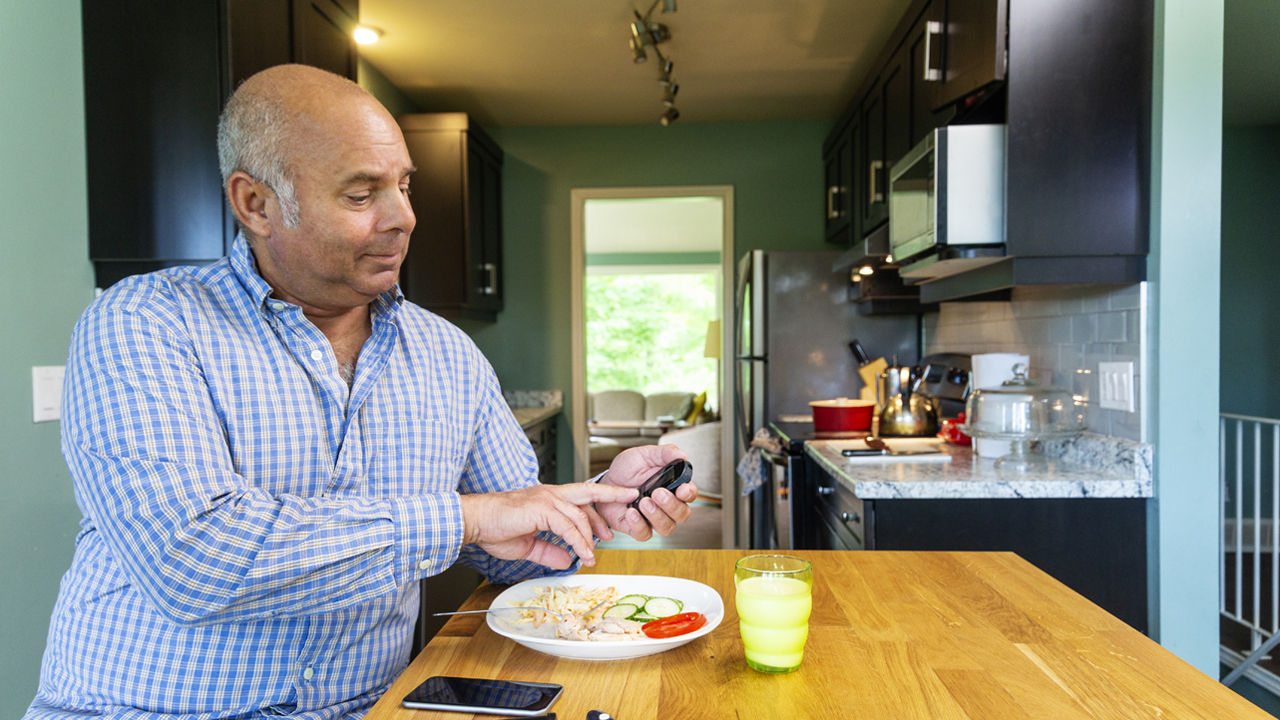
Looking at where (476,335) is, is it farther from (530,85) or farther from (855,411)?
(855,411)

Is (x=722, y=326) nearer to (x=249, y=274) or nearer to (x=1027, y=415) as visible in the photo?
(x=1027, y=415)

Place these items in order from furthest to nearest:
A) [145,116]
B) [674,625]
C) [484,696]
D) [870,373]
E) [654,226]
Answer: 1. [654,226]
2. [870,373]
3. [145,116]
4. [674,625]
5. [484,696]

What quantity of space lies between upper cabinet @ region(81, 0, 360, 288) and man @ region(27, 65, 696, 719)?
0.72m

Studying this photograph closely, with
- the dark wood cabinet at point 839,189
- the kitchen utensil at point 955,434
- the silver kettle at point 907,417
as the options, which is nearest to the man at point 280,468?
the kitchen utensil at point 955,434

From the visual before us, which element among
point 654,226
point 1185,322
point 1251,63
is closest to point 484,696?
point 1185,322

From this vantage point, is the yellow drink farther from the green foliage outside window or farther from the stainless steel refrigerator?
the green foliage outside window

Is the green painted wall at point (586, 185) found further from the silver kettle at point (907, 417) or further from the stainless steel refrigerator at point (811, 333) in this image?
the silver kettle at point (907, 417)

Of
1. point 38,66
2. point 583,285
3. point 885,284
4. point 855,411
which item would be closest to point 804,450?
point 855,411

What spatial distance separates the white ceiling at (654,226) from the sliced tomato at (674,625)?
6.67 metres

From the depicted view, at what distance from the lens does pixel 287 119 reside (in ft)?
3.36

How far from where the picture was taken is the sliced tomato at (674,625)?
886 millimetres

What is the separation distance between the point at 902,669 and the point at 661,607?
0.29 m

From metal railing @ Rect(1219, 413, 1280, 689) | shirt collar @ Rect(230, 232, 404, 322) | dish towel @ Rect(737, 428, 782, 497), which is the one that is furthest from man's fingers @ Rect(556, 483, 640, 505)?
metal railing @ Rect(1219, 413, 1280, 689)

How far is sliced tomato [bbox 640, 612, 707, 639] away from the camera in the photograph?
0.89m
